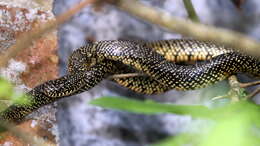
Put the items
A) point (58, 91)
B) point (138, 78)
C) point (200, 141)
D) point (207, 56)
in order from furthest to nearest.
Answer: point (207, 56) → point (138, 78) → point (58, 91) → point (200, 141)

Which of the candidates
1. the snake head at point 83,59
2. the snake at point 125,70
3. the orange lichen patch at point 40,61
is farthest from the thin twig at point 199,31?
the orange lichen patch at point 40,61

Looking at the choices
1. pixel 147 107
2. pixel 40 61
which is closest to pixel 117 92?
pixel 40 61

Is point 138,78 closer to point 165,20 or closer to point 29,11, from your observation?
point 29,11

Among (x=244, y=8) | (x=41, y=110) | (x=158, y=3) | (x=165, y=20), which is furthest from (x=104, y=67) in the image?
(x=165, y=20)

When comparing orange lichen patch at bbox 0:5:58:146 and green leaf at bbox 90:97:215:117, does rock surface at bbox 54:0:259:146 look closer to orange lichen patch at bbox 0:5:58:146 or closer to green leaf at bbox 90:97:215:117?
orange lichen patch at bbox 0:5:58:146

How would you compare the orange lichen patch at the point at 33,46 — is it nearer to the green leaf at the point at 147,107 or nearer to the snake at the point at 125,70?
the snake at the point at 125,70

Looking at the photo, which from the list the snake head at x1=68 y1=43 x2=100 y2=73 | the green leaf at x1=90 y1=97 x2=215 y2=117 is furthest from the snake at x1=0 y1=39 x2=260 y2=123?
the green leaf at x1=90 y1=97 x2=215 y2=117

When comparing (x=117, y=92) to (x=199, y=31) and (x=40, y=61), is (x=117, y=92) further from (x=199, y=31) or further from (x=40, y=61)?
(x=199, y=31)

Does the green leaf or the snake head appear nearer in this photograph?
the green leaf
